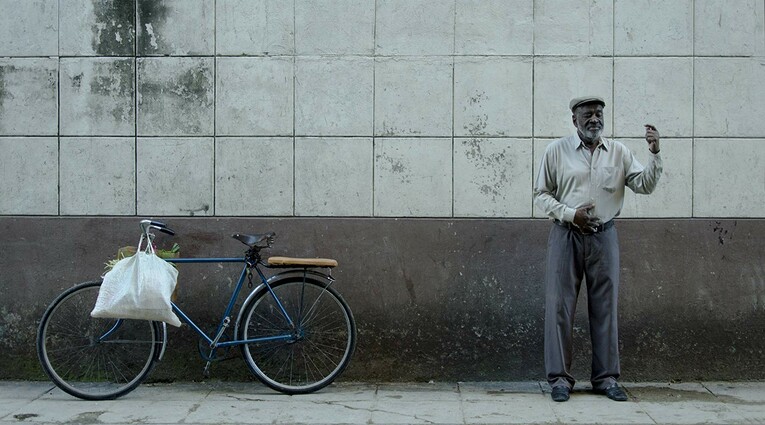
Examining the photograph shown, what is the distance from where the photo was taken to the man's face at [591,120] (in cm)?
636

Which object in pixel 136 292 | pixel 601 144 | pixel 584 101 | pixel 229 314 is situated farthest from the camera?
pixel 229 314

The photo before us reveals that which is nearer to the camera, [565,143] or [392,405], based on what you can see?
[392,405]

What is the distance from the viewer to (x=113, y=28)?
276 inches

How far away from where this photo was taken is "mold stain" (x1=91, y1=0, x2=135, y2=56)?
6988mm

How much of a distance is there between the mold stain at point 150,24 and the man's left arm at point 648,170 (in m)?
3.39

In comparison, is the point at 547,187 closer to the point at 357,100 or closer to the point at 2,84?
the point at 357,100

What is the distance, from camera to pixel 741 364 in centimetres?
692

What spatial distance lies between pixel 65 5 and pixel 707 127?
4.65 metres

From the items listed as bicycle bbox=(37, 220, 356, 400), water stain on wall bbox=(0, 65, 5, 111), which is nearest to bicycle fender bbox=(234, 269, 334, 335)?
bicycle bbox=(37, 220, 356, 400)

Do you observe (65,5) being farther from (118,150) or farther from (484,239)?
(484,239)

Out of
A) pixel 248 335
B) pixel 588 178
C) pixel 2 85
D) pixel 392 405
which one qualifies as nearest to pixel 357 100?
pixel 588 178

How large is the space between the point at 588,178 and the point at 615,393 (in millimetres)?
1407

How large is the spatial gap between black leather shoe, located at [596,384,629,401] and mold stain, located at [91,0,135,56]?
405cm

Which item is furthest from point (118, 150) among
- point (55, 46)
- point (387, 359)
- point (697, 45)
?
point (697, 45)
